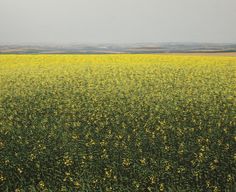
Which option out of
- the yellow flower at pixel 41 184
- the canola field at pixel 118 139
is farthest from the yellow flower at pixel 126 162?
the yellow flower at pixel 41 184

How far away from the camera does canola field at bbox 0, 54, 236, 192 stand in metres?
8.84

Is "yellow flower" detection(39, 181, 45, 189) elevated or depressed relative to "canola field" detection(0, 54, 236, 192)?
depressed

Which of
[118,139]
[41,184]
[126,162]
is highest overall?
[118,139]

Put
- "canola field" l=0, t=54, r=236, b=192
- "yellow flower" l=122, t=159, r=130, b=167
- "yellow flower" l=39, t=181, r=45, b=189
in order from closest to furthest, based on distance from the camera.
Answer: "yellow flower" l=39, t=181, r=45, b=189, "canola field" l=0, t=54, r=236, b=192, "yellow flower" l=122, t=159, r=130, b=167

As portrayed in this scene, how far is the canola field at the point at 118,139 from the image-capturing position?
29.0 feet

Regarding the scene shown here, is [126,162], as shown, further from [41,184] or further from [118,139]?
[41,184]

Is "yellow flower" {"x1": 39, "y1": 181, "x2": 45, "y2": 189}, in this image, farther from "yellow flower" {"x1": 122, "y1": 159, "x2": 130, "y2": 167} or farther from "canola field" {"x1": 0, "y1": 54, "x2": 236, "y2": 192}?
"yellow flower" {"x1": 122, "y1": 159, "x2": 130, "y2": 167}

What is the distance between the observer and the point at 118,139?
34.0 feet

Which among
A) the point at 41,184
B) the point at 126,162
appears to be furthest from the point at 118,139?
the point at 41,184

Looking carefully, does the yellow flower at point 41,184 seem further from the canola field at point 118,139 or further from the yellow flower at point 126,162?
the yellow flower at point 126,162

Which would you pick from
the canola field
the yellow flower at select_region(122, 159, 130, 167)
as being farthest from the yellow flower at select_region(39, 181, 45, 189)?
the yellow flower at select_region(122, 159, 130, 167)

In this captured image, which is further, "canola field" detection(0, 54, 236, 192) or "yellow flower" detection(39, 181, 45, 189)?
"canola field" detection(0, 54, 236, 192)

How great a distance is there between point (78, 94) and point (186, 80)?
6608 mm

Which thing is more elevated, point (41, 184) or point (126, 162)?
point (126, 162)
